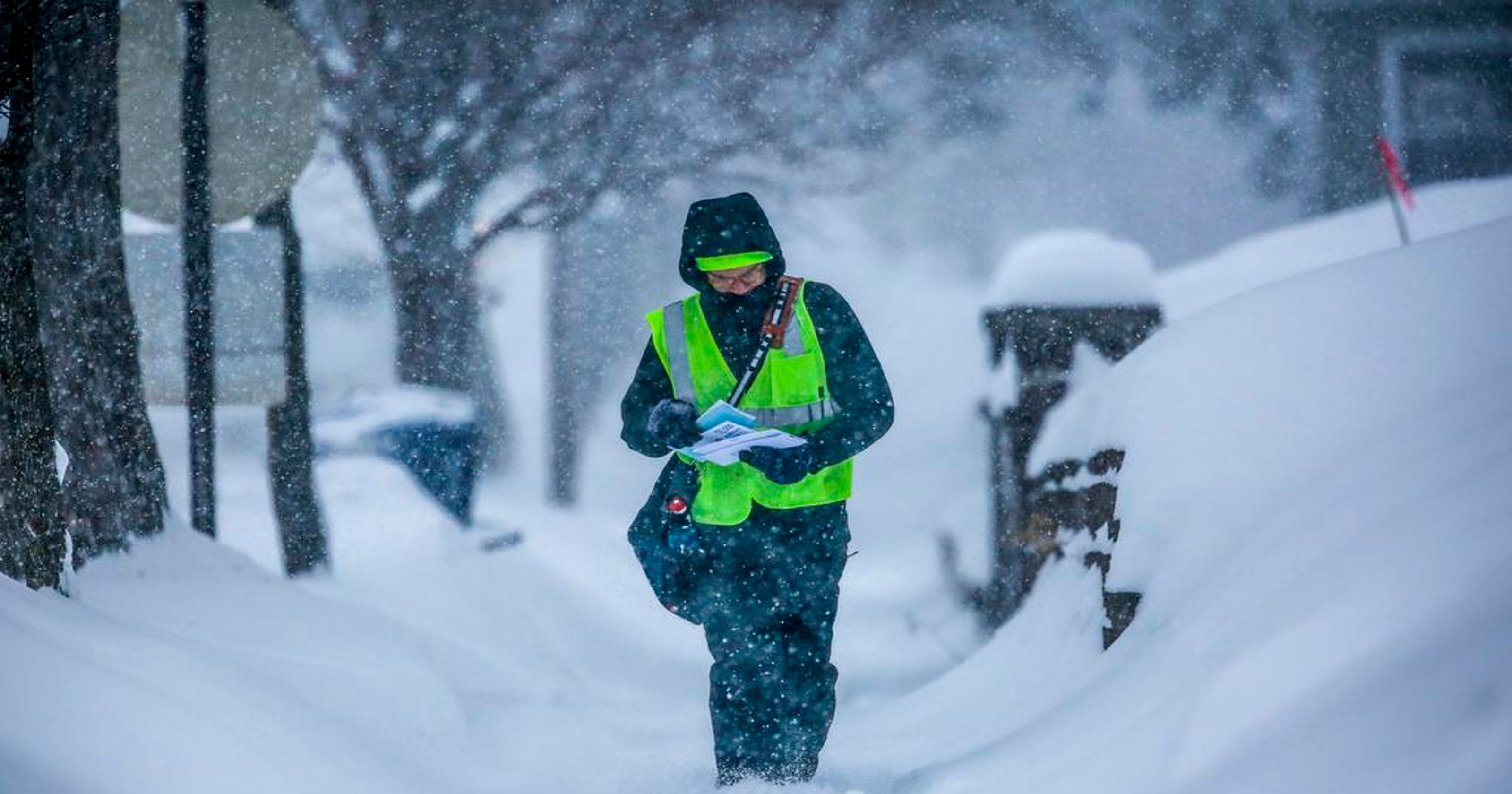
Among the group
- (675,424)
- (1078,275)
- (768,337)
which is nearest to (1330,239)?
(1078,275)

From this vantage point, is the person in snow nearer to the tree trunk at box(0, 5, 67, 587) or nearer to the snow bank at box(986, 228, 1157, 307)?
the tree trunk at box(0, 5, 67, 587)

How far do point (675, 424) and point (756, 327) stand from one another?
1.36 feet

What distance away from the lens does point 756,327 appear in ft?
11.8

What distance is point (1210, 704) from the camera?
2.31 m

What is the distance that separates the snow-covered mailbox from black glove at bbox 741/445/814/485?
7.57 ft

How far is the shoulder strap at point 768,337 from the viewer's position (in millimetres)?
3461

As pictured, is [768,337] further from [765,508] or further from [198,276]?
[198,276]

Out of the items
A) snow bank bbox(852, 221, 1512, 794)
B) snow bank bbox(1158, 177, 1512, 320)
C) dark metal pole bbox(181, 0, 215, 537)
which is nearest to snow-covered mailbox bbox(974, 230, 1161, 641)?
snow bank bbox(852, 221, 1512, 794)

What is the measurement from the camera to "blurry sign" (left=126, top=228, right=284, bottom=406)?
7051mm

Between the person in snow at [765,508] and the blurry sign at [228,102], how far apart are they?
4.72 m

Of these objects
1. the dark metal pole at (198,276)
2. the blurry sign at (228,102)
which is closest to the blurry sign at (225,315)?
the dark metal pole at (198,276)

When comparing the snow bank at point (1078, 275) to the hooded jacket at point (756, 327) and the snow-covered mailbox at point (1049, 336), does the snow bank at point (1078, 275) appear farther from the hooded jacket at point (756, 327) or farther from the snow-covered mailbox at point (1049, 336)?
the hooded jacket at point (756, 327)

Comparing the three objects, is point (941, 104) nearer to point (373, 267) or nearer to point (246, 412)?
point (373, 267)

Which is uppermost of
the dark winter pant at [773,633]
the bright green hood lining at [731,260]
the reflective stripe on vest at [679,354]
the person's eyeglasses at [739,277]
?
the bright green hood lining at [731,260]
